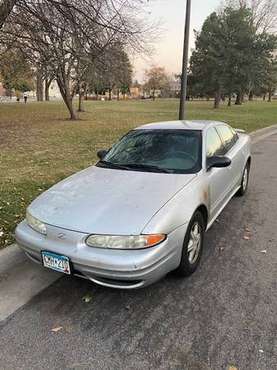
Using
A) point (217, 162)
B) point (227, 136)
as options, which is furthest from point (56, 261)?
point (227, 136)

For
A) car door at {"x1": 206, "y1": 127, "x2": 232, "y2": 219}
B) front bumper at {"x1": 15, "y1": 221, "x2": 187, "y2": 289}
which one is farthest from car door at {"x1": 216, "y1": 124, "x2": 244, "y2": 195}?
front bumper at {"x1": 15, "y1": 221, "x2": 187, "y2": 289}

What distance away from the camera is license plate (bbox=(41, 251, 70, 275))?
9.99 ft

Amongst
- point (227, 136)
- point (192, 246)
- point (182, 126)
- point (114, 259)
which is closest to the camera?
point (114, 259)

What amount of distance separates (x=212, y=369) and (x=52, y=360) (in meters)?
1.09

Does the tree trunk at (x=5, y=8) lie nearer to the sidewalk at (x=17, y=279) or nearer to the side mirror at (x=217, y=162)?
the sidewalk at (x=17, y=279)

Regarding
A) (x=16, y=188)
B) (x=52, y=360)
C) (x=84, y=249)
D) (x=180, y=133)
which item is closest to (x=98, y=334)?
(x=52, y=360)

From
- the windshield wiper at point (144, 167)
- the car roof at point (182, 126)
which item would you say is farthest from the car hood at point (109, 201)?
the car roof at point (182, 126)

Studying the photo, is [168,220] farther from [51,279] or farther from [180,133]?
[180,133]

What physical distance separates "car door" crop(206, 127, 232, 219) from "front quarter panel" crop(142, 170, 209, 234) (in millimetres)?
239

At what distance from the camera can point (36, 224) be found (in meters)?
3.35

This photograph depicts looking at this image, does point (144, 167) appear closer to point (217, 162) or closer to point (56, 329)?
point (217, 162)

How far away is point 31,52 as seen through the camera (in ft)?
40.3

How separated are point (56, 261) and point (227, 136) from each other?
3542mm

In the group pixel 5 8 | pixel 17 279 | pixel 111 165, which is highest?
pixel 5 8
